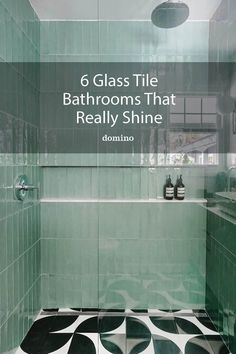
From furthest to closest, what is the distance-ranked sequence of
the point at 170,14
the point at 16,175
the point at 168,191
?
the point at 168,191
the point at 170,14
the point at 16,175

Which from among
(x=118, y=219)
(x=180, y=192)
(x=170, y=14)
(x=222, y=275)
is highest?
(x=170, y=14)

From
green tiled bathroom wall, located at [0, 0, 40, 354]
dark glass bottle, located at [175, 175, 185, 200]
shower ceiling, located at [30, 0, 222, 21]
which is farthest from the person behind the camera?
dark glass bottle, located at [175, 175, 185, 200]

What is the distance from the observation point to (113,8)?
160cm

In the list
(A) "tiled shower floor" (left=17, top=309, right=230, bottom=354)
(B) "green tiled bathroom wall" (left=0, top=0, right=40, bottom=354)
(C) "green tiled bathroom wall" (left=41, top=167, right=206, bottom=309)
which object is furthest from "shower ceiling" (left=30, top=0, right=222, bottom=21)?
(A) "tiled shower floor" (left=17, top=309, right=230, bottom=354)

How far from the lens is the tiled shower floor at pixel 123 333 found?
5.04ft

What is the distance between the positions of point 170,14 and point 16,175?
1.32 m

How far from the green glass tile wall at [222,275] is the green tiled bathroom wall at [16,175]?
1.14 metres

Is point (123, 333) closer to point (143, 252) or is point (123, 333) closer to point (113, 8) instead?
point (143, 252)

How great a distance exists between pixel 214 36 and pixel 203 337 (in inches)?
71.8

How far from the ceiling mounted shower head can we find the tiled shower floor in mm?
1825

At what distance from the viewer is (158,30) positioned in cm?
162

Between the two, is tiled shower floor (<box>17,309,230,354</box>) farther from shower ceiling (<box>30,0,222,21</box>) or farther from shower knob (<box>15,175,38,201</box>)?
shower ceiling (<box>30,0,222,21</box>)

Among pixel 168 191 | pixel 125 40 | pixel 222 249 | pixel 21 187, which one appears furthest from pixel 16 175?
pixel 222 249

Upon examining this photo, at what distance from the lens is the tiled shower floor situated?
5.04 feet
